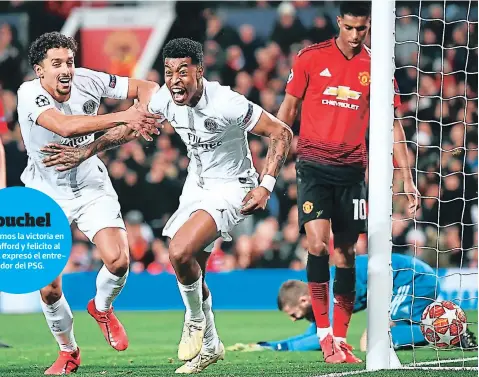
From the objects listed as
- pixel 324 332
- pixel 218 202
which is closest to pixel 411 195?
pixel 324 332

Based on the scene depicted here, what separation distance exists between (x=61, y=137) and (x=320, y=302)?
186 centimetres

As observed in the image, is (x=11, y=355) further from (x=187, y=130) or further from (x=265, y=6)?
(x=265, y=6)

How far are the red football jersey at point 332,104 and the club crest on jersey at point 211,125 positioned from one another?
0.76 metres

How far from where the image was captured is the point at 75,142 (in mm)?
6312

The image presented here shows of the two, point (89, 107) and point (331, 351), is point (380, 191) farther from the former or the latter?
point (89, 107)

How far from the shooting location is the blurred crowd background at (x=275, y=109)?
8.31 meters

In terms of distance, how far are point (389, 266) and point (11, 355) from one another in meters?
2.63

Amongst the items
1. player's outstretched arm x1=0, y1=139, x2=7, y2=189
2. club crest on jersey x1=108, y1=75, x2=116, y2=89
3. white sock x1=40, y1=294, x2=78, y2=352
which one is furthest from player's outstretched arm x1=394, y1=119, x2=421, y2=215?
player's outstretched arm x1=0, y1=139, x2=7, y2=189

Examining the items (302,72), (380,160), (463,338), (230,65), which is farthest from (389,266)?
(230,65)

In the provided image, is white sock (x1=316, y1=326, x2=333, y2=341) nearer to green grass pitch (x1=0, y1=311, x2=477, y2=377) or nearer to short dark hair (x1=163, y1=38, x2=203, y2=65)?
green grass pitch (x1=0, y1=311, x2=477, y2=377)

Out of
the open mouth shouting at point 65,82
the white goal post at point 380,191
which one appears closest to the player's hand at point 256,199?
the white goal post at point 380,191

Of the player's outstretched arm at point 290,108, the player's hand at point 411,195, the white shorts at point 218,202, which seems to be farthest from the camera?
the player's outstretched arm at point 290,108

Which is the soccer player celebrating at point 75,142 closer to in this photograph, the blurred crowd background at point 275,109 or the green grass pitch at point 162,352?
the green grass pitch at point 162,352

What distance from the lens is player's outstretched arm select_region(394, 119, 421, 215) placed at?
6.51m
